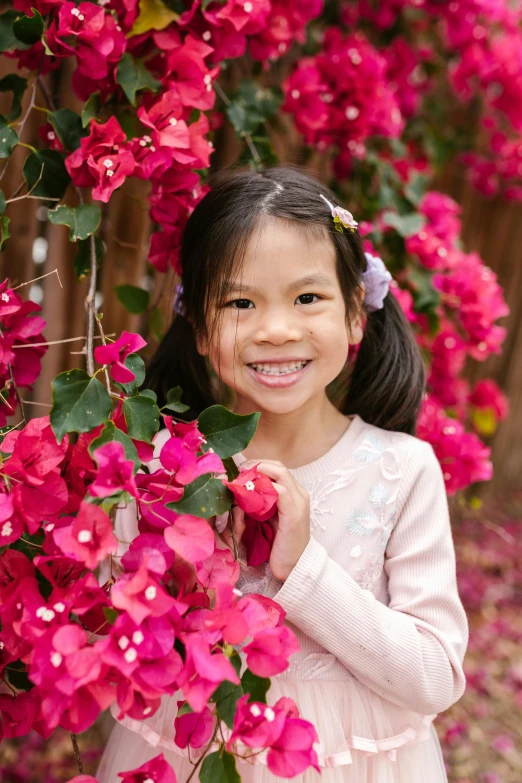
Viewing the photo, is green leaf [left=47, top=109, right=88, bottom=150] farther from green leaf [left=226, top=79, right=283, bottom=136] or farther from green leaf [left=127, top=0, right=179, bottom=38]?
green leaf [left=226, top=79, right=283, bottom=136]

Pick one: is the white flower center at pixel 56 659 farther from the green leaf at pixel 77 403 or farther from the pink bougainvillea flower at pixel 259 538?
the pink bougainvillea flower at pixel 259 538

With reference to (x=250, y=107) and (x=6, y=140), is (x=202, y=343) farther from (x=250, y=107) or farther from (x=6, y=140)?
(x=250, y=107)

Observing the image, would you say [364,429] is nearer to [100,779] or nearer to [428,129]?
[100,779]

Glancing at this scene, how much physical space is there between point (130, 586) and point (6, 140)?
78 centimetres

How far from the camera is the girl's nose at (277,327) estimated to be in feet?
3.92

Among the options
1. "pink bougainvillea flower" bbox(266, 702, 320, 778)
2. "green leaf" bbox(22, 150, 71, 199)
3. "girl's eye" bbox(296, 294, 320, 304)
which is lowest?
"pink bougainvillea flower" bbox(266, 702, 320, 778)

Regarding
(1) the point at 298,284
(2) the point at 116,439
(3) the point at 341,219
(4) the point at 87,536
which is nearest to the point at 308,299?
(1) the point at 298,284

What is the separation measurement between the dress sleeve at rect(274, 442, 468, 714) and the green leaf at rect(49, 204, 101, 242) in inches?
25.1

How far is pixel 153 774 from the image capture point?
1.00 meters

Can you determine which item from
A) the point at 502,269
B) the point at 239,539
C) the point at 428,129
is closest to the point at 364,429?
the point at 239,539

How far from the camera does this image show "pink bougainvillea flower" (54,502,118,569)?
840mm

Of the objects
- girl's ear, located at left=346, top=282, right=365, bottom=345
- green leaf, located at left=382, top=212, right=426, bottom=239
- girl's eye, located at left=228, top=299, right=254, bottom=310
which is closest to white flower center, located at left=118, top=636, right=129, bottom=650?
girl's eye, located at left=228, top=299, right=254, bottom=310

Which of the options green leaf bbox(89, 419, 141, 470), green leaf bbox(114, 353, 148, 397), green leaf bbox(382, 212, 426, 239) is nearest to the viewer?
green leaf bbox(89, 419, 141, 470)

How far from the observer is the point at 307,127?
1.83 metres
